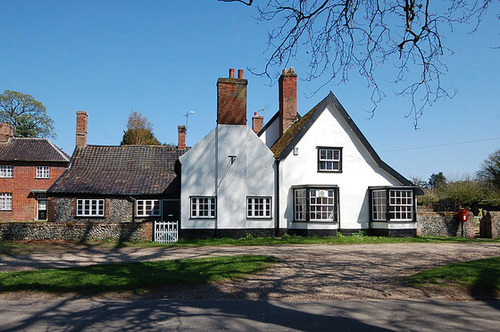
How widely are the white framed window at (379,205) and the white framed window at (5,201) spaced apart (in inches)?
1439

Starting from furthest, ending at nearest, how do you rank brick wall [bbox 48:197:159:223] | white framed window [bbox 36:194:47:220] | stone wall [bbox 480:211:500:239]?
1. white framed window [bbox 36:194:47:220]
2. brick wall [bbox 48:197:159:223]
3. stone wall [bbox 480:211:500:239]

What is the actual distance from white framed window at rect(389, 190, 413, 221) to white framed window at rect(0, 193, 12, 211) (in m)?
37.6

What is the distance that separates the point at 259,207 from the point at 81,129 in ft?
58.3

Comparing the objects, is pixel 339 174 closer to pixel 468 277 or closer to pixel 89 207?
pixel 468 277

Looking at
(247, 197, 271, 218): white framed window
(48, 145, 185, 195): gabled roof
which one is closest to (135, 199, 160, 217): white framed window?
(48, 145, 185, 195): gabled roof

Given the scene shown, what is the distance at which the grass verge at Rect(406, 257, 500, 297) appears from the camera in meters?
10.4

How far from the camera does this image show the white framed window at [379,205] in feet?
79.9

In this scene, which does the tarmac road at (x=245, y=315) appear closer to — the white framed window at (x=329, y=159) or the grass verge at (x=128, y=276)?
the grass verge at (x=128, y=276)

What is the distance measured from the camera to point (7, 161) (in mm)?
42812

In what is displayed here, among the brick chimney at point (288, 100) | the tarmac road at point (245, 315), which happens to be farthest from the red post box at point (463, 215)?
the tarmac road at point (245, 315)

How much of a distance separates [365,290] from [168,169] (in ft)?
78.8

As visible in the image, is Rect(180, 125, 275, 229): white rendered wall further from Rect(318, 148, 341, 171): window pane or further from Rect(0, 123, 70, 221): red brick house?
Rect(0, 123, 70, 221): red brick house

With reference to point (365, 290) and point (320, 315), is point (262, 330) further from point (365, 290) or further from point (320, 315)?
point (365, 290)

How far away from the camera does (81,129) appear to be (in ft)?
110
